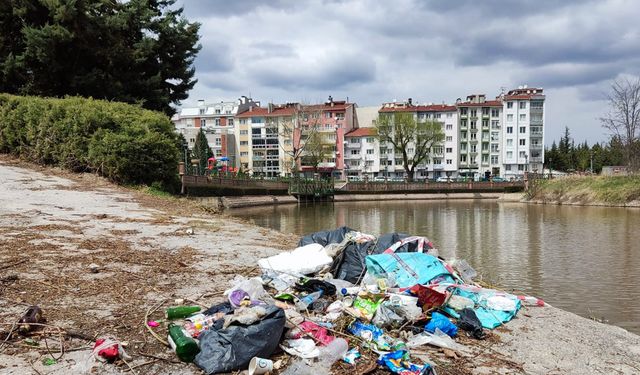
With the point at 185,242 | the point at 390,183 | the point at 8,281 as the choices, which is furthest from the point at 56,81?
the point at 390,183

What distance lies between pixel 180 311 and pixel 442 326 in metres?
2.68

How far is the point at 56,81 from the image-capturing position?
26031 mm

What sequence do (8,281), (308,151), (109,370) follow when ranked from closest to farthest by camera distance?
1. (109,370)
2. (8,281)
3. (308,151)

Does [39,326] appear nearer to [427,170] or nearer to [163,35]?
[163,35]

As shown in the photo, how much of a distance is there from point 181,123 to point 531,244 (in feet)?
304

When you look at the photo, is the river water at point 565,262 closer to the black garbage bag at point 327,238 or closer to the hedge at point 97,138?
the black garbage bag at point 327,238

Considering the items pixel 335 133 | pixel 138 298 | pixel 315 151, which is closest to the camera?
pixel 138 298

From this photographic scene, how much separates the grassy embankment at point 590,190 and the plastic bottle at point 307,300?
44.6 metres

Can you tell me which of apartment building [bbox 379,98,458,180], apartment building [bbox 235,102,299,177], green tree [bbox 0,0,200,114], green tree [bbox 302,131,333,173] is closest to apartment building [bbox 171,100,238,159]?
apartment building [bbox 235,102,299,177]

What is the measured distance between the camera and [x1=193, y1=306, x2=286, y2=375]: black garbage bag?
12.1 feet

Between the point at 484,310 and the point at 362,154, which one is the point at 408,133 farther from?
the point at 484,310

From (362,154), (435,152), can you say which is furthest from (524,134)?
(362,154)

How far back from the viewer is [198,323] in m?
4.44

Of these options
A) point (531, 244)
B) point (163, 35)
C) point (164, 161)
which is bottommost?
point (531, 244)
